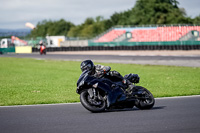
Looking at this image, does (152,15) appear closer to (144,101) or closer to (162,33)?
(162,33)

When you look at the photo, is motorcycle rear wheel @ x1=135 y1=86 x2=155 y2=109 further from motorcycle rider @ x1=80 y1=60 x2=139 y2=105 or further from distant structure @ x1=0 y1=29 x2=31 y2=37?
distant structure @ x1=0 y1=29 x2=31 y2=37

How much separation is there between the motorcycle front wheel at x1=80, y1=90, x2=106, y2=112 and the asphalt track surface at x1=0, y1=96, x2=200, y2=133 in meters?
0.14

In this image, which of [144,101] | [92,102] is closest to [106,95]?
[92,102]

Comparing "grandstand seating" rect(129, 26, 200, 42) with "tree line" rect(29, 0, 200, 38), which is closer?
"grandstand seating" rect(129, 26, 200, 42)

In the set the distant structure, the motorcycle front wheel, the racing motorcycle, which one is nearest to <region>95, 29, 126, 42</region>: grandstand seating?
the distant structure

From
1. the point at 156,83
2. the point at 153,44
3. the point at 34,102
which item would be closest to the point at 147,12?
the point at 153,44

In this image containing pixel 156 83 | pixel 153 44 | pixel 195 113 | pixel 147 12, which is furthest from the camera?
pixel 147 12

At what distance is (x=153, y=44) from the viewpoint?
44906mm

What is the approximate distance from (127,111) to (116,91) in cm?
Result: 58

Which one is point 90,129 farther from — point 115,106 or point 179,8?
point 179,8

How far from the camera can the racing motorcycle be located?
8008 millimetres

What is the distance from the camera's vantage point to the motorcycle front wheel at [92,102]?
799 cm

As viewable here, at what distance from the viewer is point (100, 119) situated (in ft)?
24.3

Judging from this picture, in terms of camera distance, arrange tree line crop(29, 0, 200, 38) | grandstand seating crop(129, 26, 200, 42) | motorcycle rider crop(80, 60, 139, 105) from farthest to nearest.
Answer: tree line crop(29, 0, 200, 38) → grandstand seating crop(129, 26, 200, 42) → motorcycle rider crop(80, 60, 139, 105)
